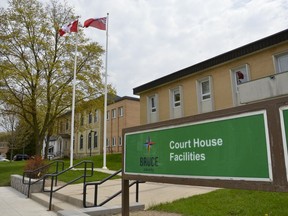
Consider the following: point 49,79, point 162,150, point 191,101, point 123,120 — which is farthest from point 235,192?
point 123,120

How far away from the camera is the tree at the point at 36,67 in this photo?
20.3m

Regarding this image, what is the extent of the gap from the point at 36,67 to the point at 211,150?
19.8 m

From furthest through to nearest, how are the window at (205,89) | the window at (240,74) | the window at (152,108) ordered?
1. the window at (152,108)
2. the window at (205,89)
3. the window at (240,74)

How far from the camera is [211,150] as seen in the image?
309 cm

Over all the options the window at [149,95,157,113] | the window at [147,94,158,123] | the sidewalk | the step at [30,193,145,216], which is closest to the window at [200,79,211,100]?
the window at [147,94,158,123]

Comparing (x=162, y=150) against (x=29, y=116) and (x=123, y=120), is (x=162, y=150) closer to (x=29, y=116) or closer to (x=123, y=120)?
(x=29, y=116)

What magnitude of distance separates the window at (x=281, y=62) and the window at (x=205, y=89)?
4.26m

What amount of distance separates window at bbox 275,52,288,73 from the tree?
13984 mm

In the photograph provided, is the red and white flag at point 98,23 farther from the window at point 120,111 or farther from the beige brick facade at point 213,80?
the window at point 120,111

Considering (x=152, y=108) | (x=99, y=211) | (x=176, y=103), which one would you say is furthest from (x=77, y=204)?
(x=152, y=108)

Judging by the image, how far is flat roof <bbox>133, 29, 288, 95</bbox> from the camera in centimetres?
1318

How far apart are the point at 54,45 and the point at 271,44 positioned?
1574 cm

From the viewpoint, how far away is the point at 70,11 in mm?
23516

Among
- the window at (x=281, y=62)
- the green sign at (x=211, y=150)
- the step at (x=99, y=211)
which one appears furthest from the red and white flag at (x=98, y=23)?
the green sign at (x=211, y=150)
